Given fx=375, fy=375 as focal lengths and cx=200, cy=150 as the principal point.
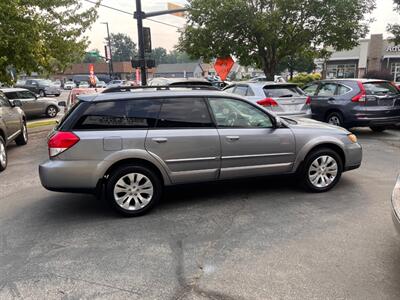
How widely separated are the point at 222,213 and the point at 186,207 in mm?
532

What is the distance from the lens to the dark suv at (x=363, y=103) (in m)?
9.76

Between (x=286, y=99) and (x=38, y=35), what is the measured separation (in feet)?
22.9

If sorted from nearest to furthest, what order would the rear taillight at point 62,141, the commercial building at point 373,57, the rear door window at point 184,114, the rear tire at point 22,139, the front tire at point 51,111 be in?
the rear taillight at point 62,141 < the rear door window at point 184,114 < the rear tire at point 22,139 < the front tire at point 51,111 < the commercial building at point 373,57

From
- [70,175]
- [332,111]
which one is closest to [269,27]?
[332,111]

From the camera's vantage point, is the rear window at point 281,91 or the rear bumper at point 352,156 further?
the rear window at point 281,91

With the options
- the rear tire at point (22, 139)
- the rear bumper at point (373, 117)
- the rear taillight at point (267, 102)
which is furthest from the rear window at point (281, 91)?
the rear tire at point (22, 139)

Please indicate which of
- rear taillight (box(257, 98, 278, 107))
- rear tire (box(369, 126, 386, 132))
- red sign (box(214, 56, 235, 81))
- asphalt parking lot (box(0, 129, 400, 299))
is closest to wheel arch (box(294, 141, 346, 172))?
asphalt parking lot (box(0, 129, 400, 299))

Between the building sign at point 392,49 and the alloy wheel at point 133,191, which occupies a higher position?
the building sign at point 392,49

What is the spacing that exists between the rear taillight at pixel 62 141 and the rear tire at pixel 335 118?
25.7 feet

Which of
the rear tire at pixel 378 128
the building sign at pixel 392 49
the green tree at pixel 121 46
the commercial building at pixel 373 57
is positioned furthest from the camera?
the green tree at pixel 121 46

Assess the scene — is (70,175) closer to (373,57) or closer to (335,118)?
(335,118)

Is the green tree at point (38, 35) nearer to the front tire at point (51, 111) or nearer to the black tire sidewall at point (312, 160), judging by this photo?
the front tire at point (51, 111)

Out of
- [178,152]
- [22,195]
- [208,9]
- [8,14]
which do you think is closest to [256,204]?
[178,152]

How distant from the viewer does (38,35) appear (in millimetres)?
10375
